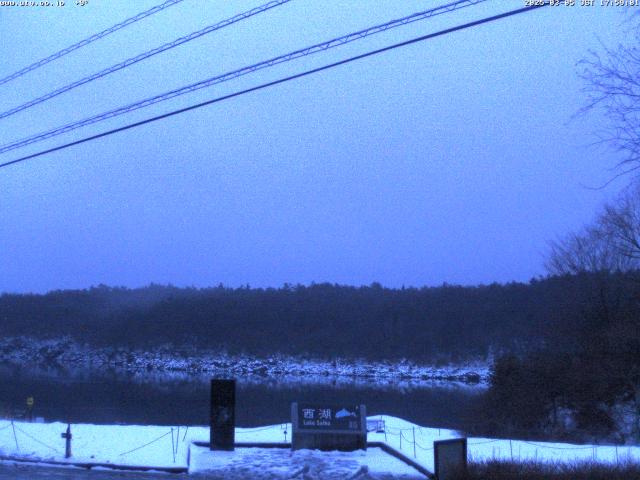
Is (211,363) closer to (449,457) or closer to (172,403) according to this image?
(172,403)

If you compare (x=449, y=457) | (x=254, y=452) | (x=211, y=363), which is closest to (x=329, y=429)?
(x=254, y=452)

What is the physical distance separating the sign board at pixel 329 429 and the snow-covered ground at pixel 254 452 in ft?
1.27

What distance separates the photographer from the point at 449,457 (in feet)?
46.1

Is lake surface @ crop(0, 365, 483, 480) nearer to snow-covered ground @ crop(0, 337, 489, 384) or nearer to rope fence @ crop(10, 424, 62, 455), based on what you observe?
rope fence @ crop(10, 424, 62, 455)

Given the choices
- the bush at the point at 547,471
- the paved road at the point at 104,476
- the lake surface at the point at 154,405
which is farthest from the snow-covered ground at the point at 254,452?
the bush at the point at 547,471

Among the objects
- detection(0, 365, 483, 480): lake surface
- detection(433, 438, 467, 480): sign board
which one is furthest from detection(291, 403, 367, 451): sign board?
detection(433, 438, 467, 480): sign board

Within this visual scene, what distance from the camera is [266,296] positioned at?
135 m

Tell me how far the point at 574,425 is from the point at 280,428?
593 inches

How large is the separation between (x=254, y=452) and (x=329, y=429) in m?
1.93

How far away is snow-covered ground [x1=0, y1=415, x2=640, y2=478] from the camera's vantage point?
17.1 meters

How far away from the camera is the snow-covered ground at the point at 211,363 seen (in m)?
92.2

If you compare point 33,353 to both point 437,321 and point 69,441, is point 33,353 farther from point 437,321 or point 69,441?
point 69,441

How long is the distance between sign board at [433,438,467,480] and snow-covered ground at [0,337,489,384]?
7192 centimetres

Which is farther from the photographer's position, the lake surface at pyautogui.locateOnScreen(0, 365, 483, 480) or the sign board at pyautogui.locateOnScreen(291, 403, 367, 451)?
the sign board at pyautogui.locateOnScreen(291, 403, 367, 451)
